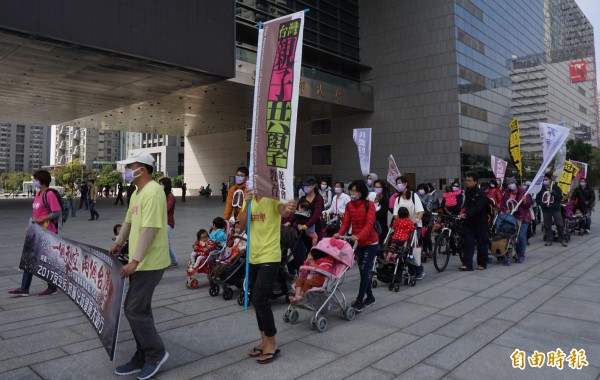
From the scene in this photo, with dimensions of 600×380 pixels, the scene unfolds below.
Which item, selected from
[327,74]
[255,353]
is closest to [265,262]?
[255,353]

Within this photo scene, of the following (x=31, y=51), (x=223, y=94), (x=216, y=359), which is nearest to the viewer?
(x=216, y=359)

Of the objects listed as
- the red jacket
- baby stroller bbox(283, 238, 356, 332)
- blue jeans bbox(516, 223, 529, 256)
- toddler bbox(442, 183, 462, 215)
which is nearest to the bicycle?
toddler bbox(442, 183, 462, 215)

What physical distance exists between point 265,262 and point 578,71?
65434mm

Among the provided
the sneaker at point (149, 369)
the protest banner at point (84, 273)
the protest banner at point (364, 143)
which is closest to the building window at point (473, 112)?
the protest banner at point (364, 143)

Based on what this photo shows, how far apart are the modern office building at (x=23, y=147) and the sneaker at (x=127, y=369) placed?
153 metres

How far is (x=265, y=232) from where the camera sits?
13.4ft

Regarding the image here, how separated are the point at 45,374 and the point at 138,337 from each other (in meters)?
0.89

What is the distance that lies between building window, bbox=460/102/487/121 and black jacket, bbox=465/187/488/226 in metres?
27.3

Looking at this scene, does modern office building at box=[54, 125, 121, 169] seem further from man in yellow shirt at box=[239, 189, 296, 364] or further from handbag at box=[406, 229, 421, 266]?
man in yellow shirt at box=[239, 189, 296, 364]

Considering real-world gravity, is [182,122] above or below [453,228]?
above

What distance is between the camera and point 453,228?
9.13m

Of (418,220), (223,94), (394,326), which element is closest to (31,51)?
(223,94)

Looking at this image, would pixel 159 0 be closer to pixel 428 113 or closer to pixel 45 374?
pixel 45 374

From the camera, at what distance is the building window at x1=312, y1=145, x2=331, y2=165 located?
40250 millimetres
